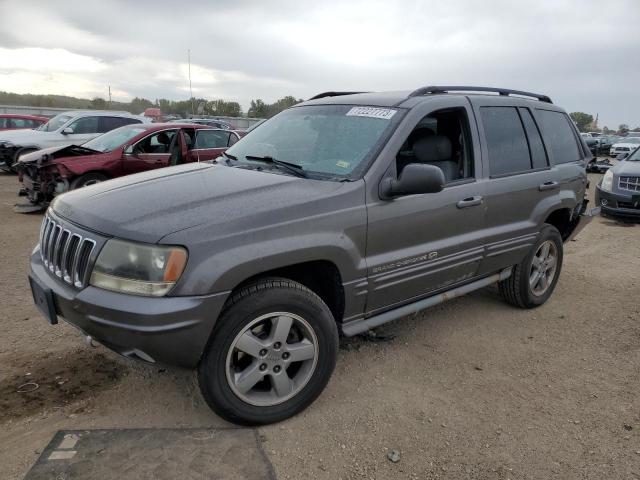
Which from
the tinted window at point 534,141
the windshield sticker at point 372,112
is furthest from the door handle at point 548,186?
the windshield sticker at point 372,112

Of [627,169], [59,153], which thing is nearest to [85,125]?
[59,153]

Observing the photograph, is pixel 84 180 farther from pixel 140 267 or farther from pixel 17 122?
pixel 17 122

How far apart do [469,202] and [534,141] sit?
4.14 feet

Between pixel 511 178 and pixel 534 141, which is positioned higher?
pixel 534 141

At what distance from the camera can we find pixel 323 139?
3.42m

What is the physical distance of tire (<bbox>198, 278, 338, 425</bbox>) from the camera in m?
2.52

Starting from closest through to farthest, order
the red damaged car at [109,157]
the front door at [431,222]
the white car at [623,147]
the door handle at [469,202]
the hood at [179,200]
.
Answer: the hood at [179,200], the front door at [431,222], the door handle at [469,202], the red damaged car at [109,157], the white car at [623,147]

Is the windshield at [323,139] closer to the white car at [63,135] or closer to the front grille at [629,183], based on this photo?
the front grille at [629,183]

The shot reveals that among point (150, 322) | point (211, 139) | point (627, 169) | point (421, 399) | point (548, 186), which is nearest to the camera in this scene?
point (150, 322)

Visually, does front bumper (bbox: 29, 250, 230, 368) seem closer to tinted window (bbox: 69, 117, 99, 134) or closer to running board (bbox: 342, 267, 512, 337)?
running board (bbox: 342, 267, 512, 337)

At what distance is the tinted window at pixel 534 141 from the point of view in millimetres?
4277

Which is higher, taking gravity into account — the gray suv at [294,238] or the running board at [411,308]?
the gray suv at [294,238]

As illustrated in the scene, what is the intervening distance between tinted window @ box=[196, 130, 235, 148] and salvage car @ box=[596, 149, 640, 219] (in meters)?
7.21

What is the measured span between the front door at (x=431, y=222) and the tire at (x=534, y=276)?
80 centimetres
